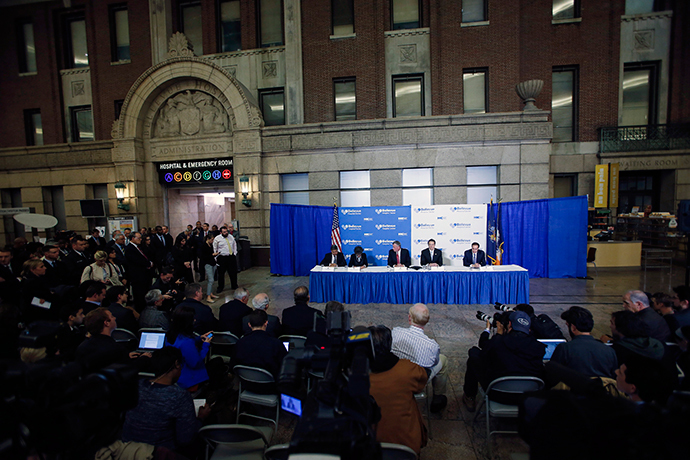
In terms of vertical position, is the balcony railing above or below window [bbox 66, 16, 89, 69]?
below

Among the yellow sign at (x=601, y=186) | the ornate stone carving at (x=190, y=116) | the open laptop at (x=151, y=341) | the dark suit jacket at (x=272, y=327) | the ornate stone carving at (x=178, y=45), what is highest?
the ornate stone carving at (x=178, y=45)

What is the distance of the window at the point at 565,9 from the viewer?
1158 centimetres

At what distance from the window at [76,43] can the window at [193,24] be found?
→ 4983 millimetres

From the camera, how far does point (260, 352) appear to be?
2.95 m

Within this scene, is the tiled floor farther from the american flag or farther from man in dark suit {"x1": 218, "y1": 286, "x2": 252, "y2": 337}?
the american flag

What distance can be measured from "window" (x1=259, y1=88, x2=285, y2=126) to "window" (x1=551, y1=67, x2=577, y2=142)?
35.3 feet

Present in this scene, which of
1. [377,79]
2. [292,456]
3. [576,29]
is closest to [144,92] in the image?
[377,79]

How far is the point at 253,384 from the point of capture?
297cm

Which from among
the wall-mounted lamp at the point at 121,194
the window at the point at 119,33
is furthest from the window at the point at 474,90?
the window at the point at 119,33

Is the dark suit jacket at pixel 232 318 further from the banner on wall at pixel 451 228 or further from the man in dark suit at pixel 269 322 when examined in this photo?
the banner on wall at pixel 451 228

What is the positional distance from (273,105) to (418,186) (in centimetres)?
686

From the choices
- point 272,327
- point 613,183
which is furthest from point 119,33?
point 613,183

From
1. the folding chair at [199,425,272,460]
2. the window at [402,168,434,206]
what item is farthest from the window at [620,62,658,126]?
the folding chair at [199,425,272,460]

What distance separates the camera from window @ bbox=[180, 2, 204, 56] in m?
12.9
